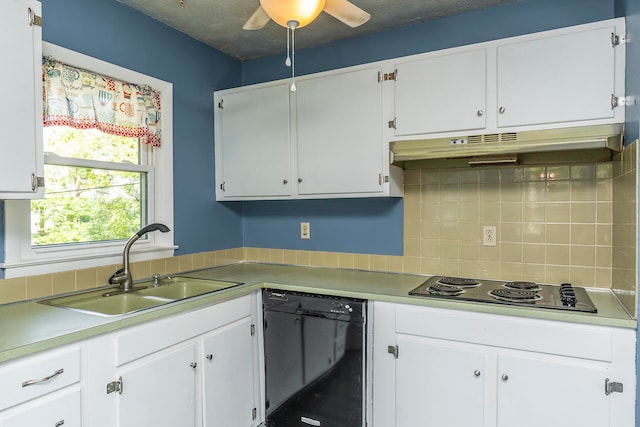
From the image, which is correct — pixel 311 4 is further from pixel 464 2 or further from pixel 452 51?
pixel 464 2

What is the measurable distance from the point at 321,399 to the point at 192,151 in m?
1.75

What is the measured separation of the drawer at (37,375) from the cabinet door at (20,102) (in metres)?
0.63

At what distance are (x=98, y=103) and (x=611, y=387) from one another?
2.69m

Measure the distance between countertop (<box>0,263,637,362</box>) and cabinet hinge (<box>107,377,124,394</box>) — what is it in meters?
0.21

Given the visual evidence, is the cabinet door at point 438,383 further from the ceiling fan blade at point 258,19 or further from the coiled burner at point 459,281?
the ceiling fan blade at point 258,19

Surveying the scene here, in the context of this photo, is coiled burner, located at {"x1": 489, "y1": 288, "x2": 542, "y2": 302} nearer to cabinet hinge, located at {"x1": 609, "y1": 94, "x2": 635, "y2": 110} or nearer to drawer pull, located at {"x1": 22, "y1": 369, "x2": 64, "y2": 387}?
cabinet hinge, located at {"x1": 609, "y1": 94, "x2": 635, "y2": 110}

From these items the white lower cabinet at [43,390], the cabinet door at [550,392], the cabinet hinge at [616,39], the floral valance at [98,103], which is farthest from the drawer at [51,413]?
the cabinet hinge at [616,39]

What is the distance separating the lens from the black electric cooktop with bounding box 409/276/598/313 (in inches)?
70.5

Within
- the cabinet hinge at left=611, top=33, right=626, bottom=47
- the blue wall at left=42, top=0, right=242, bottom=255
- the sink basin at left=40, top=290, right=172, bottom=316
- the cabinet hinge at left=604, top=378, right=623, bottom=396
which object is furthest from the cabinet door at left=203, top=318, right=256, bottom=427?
the cabinet hinge at left=611, top=33, right=626, bottom=47

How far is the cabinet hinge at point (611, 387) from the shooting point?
1604mm

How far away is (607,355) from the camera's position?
162cm

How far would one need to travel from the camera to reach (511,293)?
1975mm

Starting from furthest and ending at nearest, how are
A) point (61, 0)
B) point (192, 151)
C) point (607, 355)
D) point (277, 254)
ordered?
1. point (277, 254)
2. point (192, 151)
3. point (61, 0)
4. point (607, 355)

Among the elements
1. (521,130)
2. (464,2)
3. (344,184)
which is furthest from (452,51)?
(344,184)
